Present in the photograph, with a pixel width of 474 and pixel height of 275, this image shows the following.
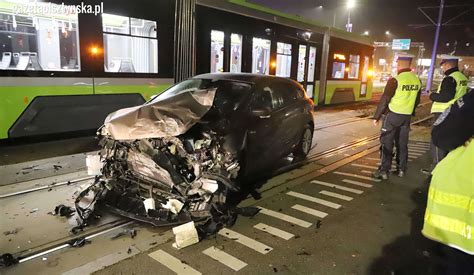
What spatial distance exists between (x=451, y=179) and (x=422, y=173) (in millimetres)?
5309

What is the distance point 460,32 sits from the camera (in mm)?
35812

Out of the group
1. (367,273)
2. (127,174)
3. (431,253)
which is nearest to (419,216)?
(431,253)

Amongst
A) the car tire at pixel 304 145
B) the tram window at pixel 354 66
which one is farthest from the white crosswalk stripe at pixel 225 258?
the tram window at pixel 354 66

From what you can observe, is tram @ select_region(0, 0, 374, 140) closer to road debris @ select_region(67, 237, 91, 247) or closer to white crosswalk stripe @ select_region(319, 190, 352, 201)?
road debris @ select_region(67, 237, 91, 247)

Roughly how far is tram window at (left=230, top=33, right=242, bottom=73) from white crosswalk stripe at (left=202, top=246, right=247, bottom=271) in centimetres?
759

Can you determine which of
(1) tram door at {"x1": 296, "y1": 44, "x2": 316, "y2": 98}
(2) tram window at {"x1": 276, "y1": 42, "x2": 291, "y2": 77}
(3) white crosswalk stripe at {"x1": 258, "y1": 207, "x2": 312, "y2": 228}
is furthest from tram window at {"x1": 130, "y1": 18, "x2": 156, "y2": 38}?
(1) tram door at {"x1": 296, "y1": 44, "x2": 316, "y2": 98}

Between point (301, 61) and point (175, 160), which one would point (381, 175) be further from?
point (301, 61)

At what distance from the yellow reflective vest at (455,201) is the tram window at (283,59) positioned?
34.8 feet

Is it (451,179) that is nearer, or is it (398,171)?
(451,179)

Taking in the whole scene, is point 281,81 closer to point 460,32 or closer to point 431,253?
point 431,253

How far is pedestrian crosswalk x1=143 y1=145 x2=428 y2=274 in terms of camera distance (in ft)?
11.5

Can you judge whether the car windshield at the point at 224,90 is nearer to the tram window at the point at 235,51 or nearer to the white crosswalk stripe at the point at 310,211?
the white crosswalk stripe at the point at 310,211

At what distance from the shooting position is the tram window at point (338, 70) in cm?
1575

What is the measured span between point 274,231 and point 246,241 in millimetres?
430
